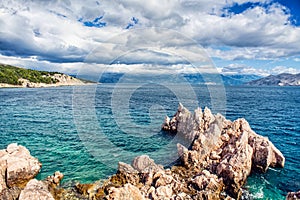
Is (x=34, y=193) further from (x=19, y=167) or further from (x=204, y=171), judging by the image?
(x=204, y=171)

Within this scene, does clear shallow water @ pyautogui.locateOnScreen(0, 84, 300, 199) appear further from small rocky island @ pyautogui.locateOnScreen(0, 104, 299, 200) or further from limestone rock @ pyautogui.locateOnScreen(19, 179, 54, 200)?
limestone rock @ pyautogui.locateOnScreen(19, 179, 54, 200)

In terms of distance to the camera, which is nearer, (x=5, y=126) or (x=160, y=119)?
(x=5, y=126)

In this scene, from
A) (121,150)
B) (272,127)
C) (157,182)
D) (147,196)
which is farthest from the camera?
(272,127)

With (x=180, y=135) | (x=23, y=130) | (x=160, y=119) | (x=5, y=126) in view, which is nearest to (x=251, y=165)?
(x=180, y=135)

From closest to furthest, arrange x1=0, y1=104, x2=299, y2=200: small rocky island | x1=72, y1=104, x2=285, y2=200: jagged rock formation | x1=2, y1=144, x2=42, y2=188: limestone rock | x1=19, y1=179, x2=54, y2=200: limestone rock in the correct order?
1. x1=19, y1=179, x2=54, y2=200: limestone rock
2. x1=0, y1=104, x2=299, y2=200: small rocky island
3. x1=72, y1=104, x2=285, y2=200: jagged rock formation
4. x1=2, y1=144, x2=42, y2=188: limestone rock

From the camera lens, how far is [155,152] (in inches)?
1464

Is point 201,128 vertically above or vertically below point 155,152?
above

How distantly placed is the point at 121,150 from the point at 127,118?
2536 cm

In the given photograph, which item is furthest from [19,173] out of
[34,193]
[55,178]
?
[34,193]

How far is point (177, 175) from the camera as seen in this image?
27.0 metres

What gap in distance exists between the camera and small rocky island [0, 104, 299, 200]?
21.1 metres

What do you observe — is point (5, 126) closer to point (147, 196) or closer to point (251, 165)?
point (147, 196)

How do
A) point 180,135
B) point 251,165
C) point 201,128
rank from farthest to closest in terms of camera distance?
point 180,135
point 201,128
point 251,165

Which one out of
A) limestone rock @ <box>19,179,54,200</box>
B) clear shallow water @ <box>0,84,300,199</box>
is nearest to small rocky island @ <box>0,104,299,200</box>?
limestone rock @ <box>19,179,54,200</box>
